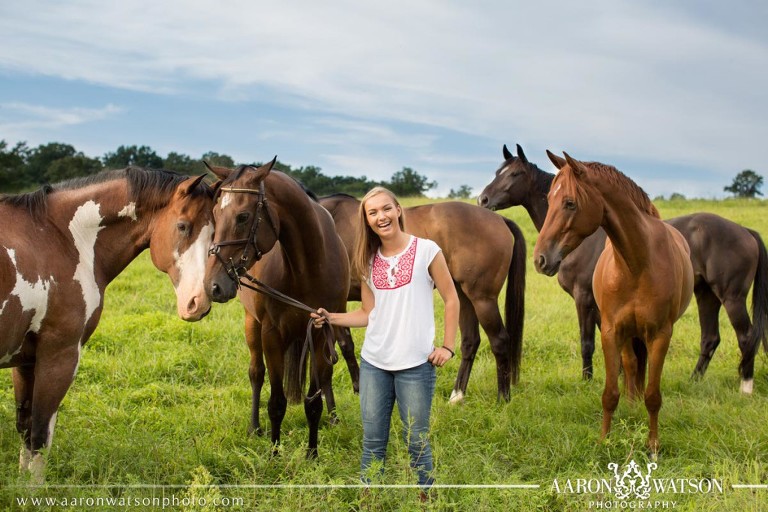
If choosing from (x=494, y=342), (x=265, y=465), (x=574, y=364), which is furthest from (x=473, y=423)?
(x=574, y=364)

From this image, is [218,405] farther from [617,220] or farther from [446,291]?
[617,220]

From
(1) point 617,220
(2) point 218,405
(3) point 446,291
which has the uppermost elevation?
(1) point 617,220

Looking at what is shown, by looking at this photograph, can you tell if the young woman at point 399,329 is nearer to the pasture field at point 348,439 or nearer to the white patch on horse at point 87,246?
the pasture field at point 348,439

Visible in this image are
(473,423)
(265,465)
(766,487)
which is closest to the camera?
(766,487)

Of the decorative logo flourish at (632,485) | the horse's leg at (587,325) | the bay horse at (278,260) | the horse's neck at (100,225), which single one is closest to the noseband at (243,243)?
the bay horse at (278,260)

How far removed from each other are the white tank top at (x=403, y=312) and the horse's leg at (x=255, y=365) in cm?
207

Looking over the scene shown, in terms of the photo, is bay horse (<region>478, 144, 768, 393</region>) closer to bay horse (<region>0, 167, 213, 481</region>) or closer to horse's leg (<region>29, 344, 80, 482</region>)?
bay horse (<region>0, 167, 213, 481</region>)

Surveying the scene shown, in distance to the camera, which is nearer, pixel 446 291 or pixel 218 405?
pixel 446 291

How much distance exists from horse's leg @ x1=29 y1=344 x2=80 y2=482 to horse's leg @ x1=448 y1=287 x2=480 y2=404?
11.9 ft

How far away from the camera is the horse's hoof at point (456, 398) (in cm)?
605

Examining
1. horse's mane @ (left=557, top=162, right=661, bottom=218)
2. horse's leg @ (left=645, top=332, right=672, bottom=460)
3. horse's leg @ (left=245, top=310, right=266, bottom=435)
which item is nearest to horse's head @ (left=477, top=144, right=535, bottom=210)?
horse's mane @ (left=557, top=162, right=661, bottom=218)

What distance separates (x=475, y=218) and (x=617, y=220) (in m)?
2.51

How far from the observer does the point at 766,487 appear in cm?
380

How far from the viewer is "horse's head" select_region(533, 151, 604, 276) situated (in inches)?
175
